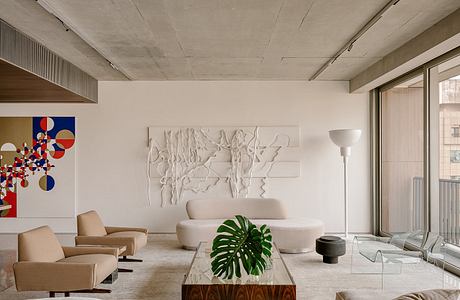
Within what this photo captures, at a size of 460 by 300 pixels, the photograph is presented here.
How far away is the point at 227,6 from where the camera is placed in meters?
4.76

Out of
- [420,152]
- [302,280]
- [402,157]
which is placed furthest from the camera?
[402,157]

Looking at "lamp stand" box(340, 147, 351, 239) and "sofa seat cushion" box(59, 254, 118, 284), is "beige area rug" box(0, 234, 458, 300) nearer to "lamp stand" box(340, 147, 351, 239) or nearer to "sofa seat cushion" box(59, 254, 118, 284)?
"sofa seat cushion" box(59, 254, 118, 284)

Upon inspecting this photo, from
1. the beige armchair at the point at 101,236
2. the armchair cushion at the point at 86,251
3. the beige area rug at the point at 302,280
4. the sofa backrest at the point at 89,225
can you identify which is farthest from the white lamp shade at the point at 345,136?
the armchair cushion at the point at 86,251

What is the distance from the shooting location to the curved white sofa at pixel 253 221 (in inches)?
287

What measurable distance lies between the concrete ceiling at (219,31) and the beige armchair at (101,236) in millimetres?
2405

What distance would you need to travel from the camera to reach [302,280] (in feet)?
18.6

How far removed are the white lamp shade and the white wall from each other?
2.34 ft

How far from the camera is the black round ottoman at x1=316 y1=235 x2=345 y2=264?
21.3ft

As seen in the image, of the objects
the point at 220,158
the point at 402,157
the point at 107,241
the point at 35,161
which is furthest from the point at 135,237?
the point at 402,157

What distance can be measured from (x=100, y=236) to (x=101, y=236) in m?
0.01

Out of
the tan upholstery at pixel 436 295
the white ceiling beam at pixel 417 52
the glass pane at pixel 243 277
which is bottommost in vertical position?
the glass pane at pixel 243 277

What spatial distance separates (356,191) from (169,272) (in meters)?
4.54

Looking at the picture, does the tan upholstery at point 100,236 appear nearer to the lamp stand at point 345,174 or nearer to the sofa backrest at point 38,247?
the sofa backrest at point 38,247

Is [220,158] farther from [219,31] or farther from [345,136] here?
[219,31]
